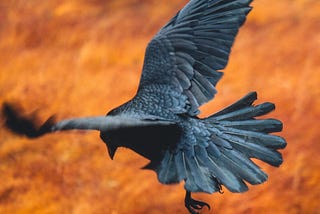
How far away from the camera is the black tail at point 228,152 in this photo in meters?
2.92

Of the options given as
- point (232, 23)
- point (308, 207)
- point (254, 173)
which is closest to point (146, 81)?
point (232, 23)

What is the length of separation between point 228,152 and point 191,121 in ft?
0.81

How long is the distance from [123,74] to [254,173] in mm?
4121

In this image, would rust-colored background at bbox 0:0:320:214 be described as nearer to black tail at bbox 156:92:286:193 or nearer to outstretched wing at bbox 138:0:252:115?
outstretched wing at bbox 138:0:252:115

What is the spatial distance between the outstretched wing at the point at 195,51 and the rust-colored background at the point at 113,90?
100 inches

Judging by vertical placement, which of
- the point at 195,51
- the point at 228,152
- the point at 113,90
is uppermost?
the point at 195,51

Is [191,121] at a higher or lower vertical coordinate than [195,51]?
lower

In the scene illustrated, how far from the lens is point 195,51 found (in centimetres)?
349

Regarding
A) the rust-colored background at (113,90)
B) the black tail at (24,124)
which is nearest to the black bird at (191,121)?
the black tail at (24,124)

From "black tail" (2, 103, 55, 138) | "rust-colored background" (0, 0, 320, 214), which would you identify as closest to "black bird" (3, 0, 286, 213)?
"black tail" (2, 103, 55, 138)

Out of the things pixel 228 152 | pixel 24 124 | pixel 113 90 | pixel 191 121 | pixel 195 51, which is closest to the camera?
pixel 24 124

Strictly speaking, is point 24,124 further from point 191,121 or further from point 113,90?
point 113,90

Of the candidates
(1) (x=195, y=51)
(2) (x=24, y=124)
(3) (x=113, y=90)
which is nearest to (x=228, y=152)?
(1) (x=195, y=51)

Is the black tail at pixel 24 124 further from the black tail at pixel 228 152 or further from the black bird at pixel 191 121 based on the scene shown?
the black tail at pixel 228 152
